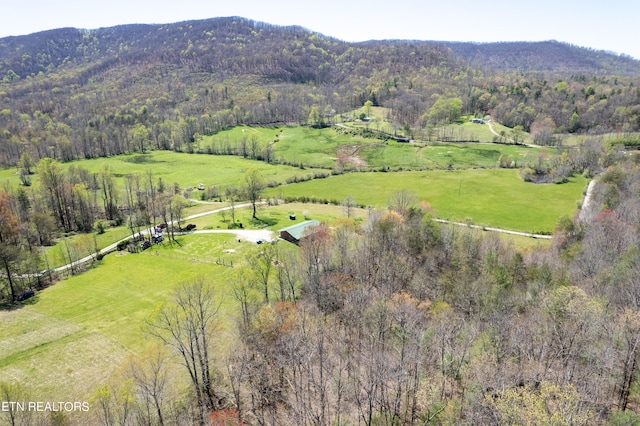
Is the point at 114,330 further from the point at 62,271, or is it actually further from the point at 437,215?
the point at 437,215

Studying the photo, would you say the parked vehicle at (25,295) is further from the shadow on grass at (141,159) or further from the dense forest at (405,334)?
the shadow on grass at (141,159)

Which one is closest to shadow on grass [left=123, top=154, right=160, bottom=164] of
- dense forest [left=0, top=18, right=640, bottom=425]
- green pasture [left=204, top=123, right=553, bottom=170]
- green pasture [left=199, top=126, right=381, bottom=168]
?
green pasture [left=199, top=126, right=381, bottom=168]

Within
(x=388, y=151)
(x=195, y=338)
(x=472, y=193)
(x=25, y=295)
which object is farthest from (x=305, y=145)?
(x=195, y=338)

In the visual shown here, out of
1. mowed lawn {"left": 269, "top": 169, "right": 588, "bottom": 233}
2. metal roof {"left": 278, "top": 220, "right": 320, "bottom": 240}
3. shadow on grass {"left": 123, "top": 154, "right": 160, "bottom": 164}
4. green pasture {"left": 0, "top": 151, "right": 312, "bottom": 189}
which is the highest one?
shadow on grass {"left": 123, "top": 154, "right": 160, "bottom": 164}

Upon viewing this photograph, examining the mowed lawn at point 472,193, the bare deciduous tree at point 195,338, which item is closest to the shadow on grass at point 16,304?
the bare deciduous tree at point 195,338

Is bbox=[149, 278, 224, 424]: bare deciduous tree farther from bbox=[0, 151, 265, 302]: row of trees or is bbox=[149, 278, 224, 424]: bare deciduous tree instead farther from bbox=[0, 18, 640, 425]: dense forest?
bbox=[0, 151, 265, 302]: row of trees

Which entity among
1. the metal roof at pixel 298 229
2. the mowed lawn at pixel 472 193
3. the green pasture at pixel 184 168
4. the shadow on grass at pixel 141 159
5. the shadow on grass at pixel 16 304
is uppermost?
the shadow on grass at pixel 141 159
